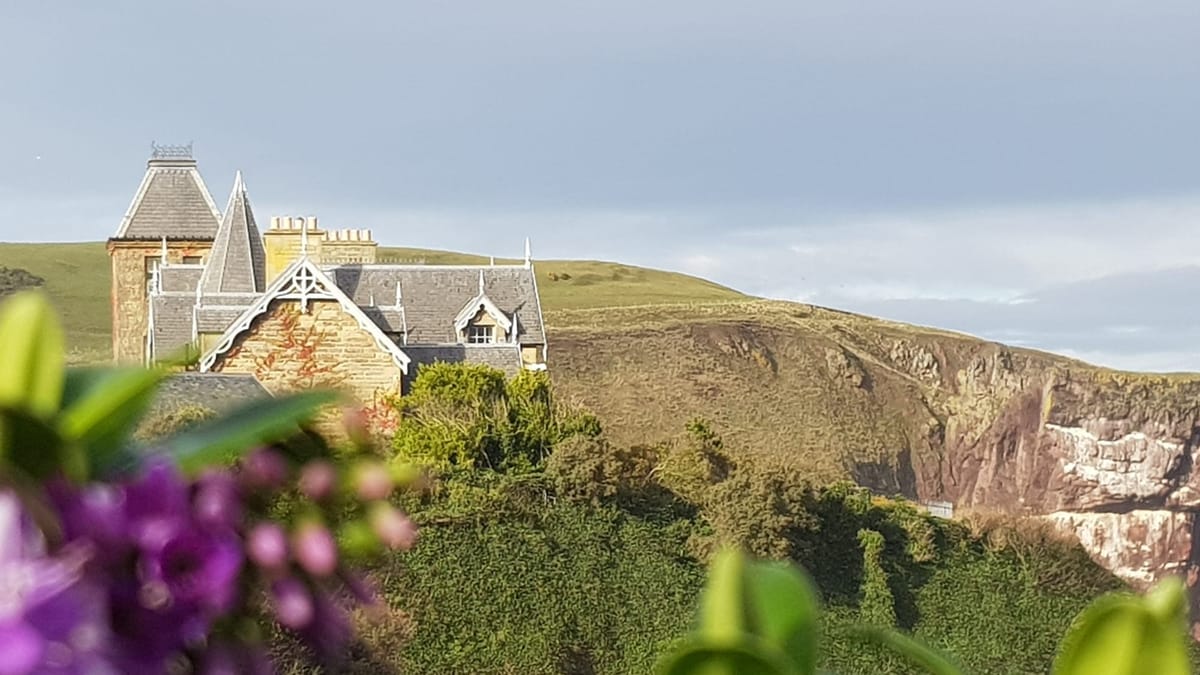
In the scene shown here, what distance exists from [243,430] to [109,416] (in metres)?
0.05

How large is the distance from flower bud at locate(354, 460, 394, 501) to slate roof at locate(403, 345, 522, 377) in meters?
13.2

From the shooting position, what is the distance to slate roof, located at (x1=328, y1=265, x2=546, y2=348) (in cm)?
1511

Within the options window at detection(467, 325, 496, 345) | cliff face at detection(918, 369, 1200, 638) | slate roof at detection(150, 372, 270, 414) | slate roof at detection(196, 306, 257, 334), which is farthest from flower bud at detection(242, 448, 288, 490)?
cliff face at detection(918, 369, 1200, 638)

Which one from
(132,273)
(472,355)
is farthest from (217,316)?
(132,273)

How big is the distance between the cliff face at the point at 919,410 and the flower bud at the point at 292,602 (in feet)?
59.6

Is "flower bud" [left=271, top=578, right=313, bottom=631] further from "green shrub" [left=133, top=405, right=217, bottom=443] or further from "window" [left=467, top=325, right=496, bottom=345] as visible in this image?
"window" [left=467, top=325, right=496, bottom=345]

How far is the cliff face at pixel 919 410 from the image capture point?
2017 cm

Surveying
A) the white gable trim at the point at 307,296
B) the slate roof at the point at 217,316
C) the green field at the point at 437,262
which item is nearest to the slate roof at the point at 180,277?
the slate roof at the point at 217,316

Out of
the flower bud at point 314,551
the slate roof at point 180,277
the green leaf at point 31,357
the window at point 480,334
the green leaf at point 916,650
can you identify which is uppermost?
the slate roof at point 180,277

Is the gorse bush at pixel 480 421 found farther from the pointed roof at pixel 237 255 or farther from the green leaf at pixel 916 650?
the green leaf at pixel 916 650

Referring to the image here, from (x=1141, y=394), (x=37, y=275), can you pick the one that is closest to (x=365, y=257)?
(x=1141, y=394)

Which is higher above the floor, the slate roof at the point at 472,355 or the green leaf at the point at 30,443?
the slate roof at the point at 472,355

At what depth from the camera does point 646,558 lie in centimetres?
851

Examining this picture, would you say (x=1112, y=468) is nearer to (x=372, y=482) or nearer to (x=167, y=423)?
(x=167, y=423)
